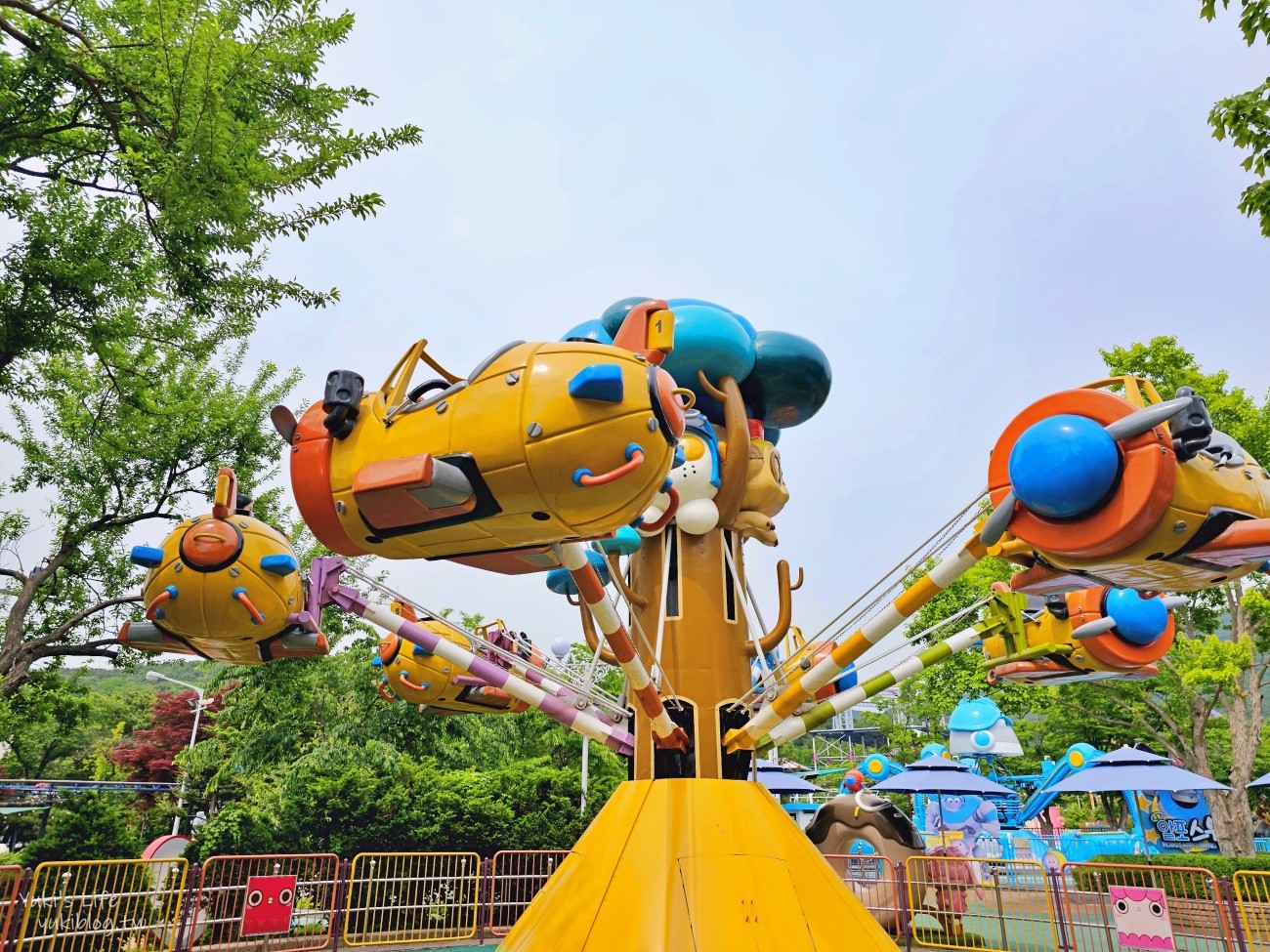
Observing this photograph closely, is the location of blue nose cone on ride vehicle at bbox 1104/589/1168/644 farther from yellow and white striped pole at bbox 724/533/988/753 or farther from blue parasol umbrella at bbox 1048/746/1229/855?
blue parasol umbrella at bbox 1048/746/1229/855

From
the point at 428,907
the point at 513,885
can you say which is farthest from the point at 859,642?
the point at 513,885

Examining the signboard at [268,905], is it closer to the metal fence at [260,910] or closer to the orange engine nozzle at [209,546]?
the metal fence at [260,910]

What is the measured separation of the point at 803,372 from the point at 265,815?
12.7 metres

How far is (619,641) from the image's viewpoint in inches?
211

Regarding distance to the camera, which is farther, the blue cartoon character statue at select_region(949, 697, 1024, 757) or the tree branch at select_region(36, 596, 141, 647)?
the blue cartoon character statue at select_region(949, 697, 1024, 757)

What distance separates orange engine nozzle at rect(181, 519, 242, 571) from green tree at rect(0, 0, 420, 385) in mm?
2022

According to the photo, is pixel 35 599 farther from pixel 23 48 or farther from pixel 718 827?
pixel 718 827

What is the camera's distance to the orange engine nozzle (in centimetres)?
586

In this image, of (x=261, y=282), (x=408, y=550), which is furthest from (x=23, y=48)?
(x=408, y=550)

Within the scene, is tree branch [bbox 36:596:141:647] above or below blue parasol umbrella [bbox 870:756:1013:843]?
above

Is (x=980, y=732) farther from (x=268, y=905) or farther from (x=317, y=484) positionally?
(x=317, y=484)

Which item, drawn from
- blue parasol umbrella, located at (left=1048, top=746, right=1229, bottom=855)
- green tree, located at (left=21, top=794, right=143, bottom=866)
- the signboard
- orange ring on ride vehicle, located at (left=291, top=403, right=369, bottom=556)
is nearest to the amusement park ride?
orange ring on ride vehicle, located at (left=291, top=403, right=369, bottom=556)

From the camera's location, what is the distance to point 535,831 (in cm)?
1622

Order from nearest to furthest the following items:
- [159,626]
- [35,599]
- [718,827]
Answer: [718,827]
[159,626]
[35,599]
